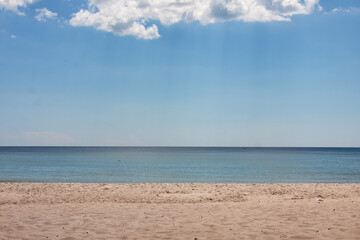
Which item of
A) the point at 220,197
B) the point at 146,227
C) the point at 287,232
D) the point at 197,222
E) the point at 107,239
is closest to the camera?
the point at 107,239

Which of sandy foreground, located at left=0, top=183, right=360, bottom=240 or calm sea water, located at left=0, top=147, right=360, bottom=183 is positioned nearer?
sandy foreground, located at left=0, top=183, right=360, bottom=240

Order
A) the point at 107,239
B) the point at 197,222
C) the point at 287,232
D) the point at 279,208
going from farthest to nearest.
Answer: the point at 279,208
the point at 197,222
the point at 287,232
the point at 107,239

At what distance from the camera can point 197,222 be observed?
442 inches

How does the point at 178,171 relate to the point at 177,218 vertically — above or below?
below

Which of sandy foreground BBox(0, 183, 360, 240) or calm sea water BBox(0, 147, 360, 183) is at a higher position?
sandy foreground BBox(0, 183, 360, 240)

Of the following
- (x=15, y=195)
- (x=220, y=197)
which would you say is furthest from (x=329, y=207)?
(x=15, y=195)

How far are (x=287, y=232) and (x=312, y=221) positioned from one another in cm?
182

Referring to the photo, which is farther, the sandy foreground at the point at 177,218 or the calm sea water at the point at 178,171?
the calm sea water at the point at 178,171

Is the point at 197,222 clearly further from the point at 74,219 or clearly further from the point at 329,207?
the point at 329,207

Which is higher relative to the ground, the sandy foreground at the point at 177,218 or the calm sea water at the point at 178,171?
the sandy foreground at the point at 177,218

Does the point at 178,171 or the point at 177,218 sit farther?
the point at 178,171

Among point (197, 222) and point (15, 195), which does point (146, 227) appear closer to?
point (197, 222)

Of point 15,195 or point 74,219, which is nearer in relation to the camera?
point 74,219

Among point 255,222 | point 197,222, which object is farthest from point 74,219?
point 255,222
